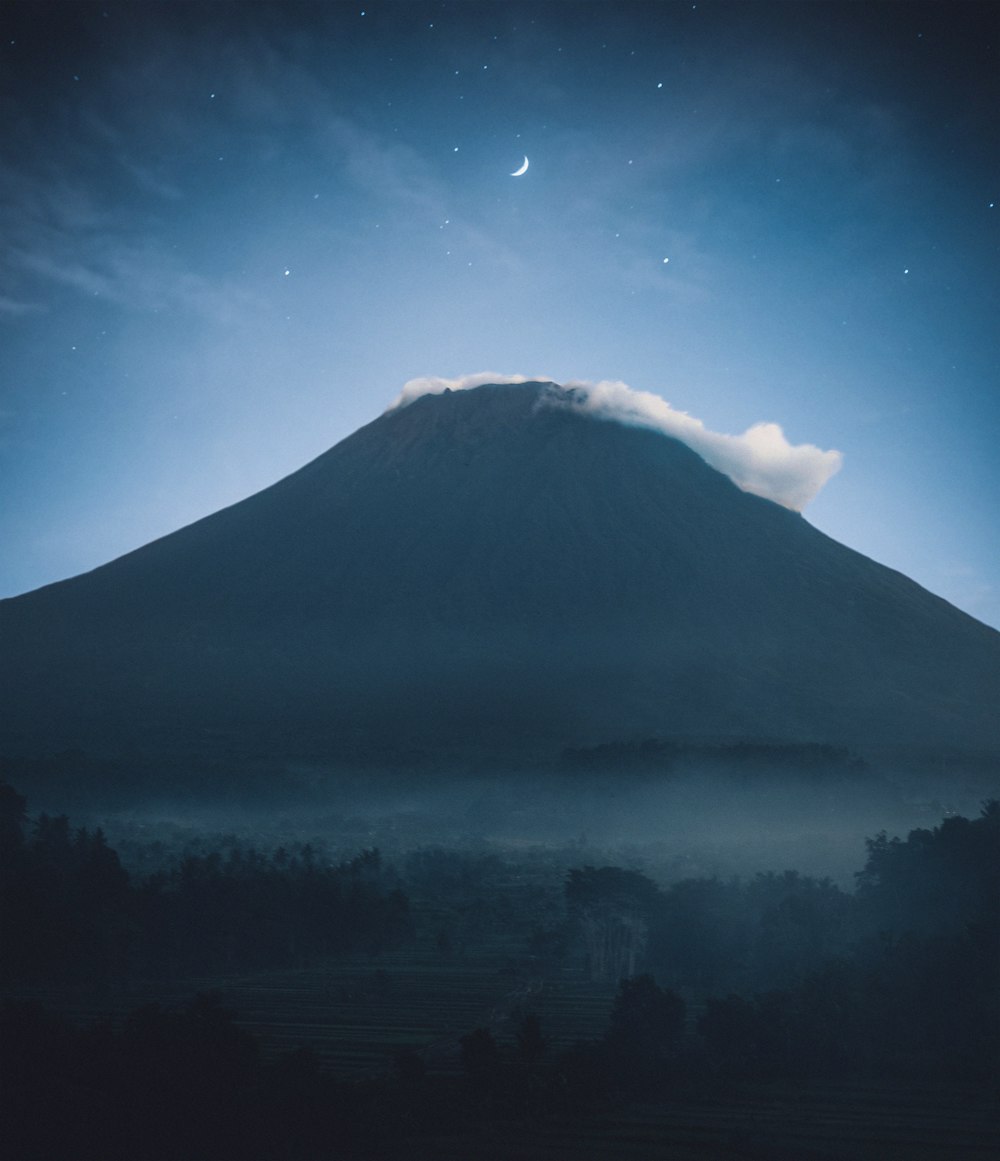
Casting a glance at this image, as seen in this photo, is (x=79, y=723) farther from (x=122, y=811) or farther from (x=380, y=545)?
(x=380, y=545)

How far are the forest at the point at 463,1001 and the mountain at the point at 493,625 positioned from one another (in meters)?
64.5

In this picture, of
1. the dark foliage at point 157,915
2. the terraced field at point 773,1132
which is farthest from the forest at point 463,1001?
the terraced field at point 773,1132

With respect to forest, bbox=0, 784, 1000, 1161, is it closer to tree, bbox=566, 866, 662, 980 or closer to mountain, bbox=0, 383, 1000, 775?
tree, bbox=566, 866, 662, 980

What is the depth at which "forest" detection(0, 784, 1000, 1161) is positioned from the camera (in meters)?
23.6

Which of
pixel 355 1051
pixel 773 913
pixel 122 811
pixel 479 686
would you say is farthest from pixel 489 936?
pixel 479 686

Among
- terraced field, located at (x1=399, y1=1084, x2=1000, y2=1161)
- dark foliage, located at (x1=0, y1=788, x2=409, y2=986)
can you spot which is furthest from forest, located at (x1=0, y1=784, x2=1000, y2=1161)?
terraced field, located at (x1=399, y1=1084, x2=1000, y2=1161)

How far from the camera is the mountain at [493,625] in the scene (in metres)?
127

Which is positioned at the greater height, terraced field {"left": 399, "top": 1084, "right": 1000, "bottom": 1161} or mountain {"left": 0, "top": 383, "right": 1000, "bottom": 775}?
mountain {"left": 0, "top": 383, "right": 1000, "bottom": 775}

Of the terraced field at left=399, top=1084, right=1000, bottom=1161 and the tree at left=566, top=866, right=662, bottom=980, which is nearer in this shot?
the terraced field at left=399, top=1084, right=1000, bottom=1161

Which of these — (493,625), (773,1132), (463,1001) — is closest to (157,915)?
(463,1001)

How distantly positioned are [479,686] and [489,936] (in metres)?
76.7

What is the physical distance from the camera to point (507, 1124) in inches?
1105

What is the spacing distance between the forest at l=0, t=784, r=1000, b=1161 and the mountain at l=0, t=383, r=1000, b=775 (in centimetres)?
6448

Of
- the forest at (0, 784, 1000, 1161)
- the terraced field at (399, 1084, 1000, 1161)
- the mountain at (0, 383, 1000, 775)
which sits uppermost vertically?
the mountain at (0, 383, 1000, 775)
